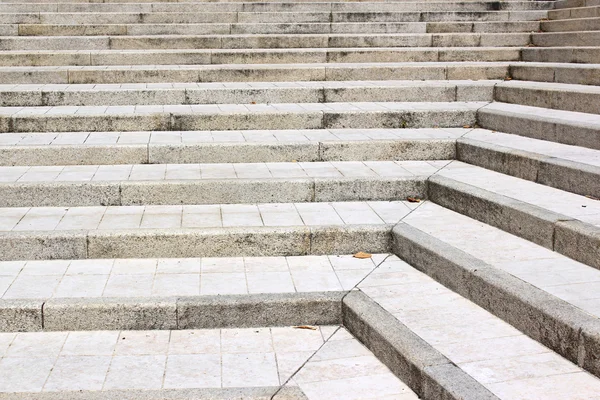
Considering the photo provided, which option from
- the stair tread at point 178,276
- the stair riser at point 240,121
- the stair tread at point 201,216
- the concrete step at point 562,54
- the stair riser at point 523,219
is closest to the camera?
the stair riser at point 523,219

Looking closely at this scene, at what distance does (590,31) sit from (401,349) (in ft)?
22.5

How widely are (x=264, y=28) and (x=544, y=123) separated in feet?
17.2

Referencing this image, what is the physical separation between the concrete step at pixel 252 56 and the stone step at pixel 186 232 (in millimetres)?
4232

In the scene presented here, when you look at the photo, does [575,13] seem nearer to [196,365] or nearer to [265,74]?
[265,74]

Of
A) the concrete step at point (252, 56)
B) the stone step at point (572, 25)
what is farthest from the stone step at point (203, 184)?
the stone step at point (572, 25)

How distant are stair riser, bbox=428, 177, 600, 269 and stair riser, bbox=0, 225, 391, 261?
2.26 feet

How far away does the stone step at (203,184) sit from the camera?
6.21 meters

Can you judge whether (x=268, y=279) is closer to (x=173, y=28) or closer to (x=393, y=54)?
(x=393, y=54)

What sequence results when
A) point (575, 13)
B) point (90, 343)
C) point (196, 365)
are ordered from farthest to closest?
1. point (575, 13)
2. point (90, 343)
3. point (196, 365)

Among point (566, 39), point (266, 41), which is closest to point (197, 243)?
point (266, 41)

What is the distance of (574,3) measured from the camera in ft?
37.1

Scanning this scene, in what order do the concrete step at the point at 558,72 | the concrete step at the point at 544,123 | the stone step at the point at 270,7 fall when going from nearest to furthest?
1. the concrete step at the point at 544,123
2. the concrete step at the point at 558,72
3. the stone step at the point at 270,7

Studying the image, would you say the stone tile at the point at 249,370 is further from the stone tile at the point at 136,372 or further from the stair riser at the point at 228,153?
the stair riser at the point at 228,153

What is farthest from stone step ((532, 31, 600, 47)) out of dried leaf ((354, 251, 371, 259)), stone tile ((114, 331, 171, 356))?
stone tile ((114, 331, 171, 356))
